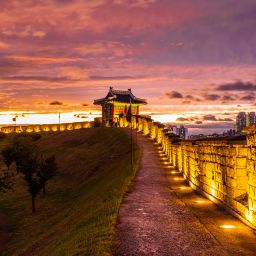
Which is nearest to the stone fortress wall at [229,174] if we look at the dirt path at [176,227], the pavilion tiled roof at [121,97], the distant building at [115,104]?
the dirt path at [176,227]

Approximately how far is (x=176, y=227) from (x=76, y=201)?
23.6 m

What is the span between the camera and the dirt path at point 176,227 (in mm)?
11952

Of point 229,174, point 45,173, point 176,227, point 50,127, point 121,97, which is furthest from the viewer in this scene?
point 50,127

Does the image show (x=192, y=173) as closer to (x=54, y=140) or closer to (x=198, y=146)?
(x=198, y=146)

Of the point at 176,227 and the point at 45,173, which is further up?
the point at 176,227

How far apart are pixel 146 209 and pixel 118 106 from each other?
86.4 meters

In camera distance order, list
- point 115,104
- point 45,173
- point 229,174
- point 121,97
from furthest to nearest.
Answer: point 121,97 < point 115,104 < point 45,173 < point 229,174

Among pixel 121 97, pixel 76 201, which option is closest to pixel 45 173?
pixel 76 201

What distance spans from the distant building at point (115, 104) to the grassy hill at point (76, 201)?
14.6 m

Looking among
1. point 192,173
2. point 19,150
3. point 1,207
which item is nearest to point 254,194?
point 192,173

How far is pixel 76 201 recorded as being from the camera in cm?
3697

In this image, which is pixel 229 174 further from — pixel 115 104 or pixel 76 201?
pixel 115 104

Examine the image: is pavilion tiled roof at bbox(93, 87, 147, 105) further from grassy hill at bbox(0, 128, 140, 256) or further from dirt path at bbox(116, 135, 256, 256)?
dirt path at bbox(116, 135, 256, 256)

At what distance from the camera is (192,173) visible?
88.1ft
